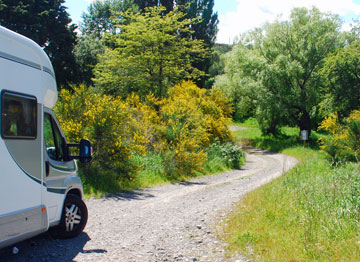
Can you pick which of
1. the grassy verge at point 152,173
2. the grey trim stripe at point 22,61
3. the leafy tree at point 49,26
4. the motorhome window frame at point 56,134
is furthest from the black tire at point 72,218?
the leafy tree at point 49,26

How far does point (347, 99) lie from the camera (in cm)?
3011

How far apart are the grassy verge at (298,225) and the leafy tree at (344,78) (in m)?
23.6

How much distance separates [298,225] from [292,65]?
29073 mm

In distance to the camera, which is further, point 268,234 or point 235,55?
point 235,55

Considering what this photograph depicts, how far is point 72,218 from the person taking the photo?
6082 mm

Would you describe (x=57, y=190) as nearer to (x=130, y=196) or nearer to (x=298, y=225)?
(x=298, y=225)

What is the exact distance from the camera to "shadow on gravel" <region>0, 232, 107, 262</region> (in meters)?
5.19

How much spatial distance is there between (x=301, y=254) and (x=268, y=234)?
112 centimetres

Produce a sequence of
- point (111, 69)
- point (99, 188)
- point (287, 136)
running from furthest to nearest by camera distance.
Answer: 1. point (287, 136)
2. point (111, 69)
3. point (99, 188)

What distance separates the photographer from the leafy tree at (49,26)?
26484 millimetres

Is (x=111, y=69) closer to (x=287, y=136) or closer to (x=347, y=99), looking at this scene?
(x=347, y=99)

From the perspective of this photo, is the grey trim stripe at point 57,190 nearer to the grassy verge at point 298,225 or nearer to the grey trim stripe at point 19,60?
the grey trim stripe at point 19,60

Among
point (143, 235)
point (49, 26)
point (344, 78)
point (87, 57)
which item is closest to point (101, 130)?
point (143, 235)

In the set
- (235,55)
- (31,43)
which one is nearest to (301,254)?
(31,43)
